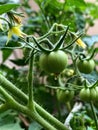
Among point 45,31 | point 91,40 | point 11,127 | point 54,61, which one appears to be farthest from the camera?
point 45,31

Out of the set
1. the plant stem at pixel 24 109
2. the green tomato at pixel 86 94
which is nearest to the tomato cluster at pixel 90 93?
the green tomato at pixel 86 94

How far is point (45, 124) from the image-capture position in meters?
0.70

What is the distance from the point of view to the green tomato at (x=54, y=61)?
0.64 metres

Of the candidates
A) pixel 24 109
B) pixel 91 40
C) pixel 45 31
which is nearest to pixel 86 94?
pixel 24 109

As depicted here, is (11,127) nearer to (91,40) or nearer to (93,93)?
(93,93)

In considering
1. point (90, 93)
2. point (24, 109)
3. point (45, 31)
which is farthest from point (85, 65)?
point (45, 31)

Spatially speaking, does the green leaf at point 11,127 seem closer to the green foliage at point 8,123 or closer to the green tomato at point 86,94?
the green foliage at point 8,123

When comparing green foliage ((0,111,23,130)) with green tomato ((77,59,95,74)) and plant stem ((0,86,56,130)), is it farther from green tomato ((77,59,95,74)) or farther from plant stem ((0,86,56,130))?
green tomato ((77,59,95,74))

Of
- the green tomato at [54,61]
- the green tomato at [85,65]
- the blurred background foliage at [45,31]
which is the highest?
the green tomato at [54,61]

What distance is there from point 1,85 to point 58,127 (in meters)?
0.14

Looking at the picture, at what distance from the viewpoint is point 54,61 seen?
636mm

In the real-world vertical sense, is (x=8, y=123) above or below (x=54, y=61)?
below

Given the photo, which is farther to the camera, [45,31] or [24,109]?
[45,31]

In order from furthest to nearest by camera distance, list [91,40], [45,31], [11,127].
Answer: [45,31] → [91,40] → [11,127]
